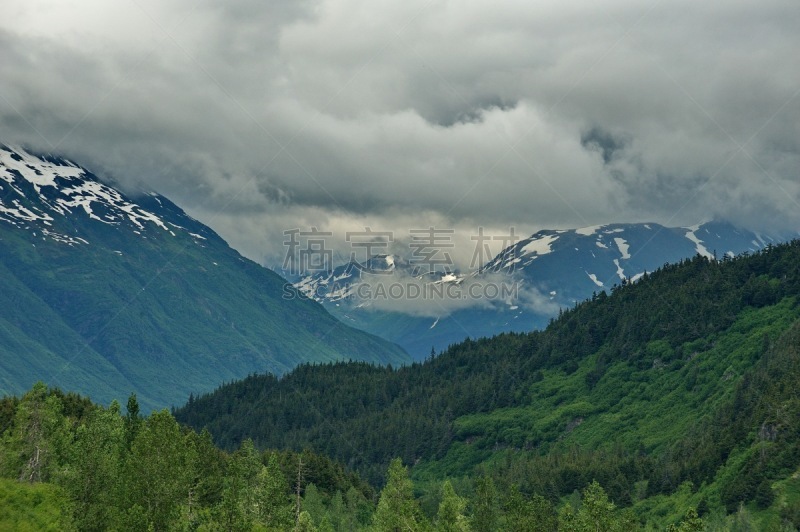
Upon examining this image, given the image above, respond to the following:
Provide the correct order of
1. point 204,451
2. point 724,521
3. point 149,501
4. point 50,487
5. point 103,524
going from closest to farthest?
point 103,524 < point 149,501 < point 50,487 < point 204,451 < point 724,521

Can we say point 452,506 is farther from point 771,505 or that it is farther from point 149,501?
point 771,505

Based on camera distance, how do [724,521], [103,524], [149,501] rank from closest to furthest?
[103,524] → [149,501] → [724,521]

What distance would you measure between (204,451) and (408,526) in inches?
1668

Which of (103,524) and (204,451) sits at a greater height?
(204,451)

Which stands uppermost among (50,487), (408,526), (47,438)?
(47,438)

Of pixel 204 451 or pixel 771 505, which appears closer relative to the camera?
pixel 204 451

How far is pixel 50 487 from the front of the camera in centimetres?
12331

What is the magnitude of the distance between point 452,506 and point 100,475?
55.7 m

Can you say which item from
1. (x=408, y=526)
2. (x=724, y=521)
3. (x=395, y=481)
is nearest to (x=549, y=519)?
(x=395, y=481)

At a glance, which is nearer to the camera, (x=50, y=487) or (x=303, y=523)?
(x=303, y=523)

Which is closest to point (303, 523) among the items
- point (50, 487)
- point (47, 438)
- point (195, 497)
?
point (195, 497)

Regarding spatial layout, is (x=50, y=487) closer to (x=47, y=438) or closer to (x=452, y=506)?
(x=47, y=438)

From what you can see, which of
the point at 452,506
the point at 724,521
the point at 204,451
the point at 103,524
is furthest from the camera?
the point at 724,521

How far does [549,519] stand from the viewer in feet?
522
